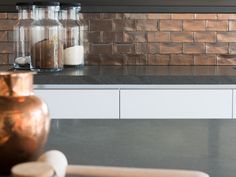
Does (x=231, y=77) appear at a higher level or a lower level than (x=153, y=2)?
lower

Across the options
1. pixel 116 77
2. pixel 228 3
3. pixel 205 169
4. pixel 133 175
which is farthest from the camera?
pixel 228 3

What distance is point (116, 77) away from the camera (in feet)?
8.20

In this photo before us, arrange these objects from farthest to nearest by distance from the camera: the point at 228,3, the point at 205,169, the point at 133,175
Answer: the point at 228,3
the point at 205,169
the point at 133,175

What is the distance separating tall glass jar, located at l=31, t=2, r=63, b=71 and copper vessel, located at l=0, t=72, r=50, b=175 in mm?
1779

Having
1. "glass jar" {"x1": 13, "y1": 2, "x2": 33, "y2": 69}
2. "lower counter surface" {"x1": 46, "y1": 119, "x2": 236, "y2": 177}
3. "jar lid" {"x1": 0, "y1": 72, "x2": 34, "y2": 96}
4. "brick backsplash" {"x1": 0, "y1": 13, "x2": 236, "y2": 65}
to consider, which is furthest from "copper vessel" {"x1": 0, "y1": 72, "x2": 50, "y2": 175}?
"brick backsplash" {"x1": 0, "y1": 13, "x2": 236, "y2": 65}

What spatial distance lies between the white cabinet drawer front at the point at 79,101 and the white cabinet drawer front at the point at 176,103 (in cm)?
5

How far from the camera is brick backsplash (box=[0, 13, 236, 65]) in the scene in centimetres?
312

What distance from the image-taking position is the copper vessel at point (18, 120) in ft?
2.87

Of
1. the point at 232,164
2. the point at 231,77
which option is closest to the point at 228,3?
the point at 231,77

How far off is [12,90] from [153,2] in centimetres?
217

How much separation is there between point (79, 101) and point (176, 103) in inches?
18.9

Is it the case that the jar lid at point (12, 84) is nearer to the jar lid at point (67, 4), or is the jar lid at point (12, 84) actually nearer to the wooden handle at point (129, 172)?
the wooden handle at point (129, 172)

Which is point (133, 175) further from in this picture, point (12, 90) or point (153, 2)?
point (153, 2)

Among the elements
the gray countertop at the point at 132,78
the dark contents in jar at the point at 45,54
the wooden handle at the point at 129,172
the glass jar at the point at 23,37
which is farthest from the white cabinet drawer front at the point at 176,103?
the wooden handle at the point at 129,172
